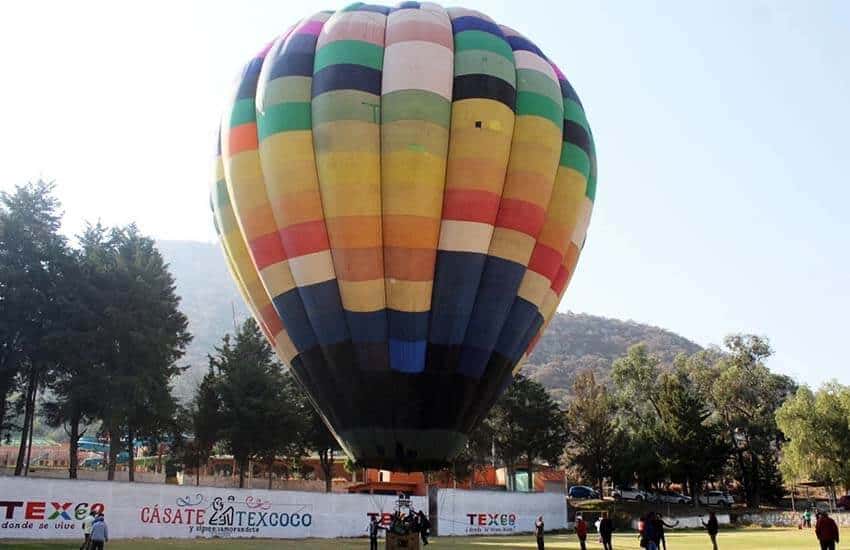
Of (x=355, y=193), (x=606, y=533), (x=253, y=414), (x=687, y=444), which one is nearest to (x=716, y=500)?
(x=687, y=444)

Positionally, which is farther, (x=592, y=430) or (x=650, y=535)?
(x=592, y=430)

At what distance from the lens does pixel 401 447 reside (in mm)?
14250

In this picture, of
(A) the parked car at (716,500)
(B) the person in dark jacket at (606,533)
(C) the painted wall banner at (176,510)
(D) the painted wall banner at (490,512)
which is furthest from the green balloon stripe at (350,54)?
(A) the parked car at (716,500)

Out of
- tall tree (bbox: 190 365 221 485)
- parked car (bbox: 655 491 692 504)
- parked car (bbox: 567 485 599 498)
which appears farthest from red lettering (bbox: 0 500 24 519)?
parked car (bbox: 655 491 692 504)

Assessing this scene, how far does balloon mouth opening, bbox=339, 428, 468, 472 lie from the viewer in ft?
46.6

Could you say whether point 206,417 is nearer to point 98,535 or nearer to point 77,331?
point 77,331

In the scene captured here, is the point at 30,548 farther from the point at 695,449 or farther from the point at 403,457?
the point at 695,449

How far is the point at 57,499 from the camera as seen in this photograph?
68.1ft

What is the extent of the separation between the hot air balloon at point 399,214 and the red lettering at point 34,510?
1000 centimetres

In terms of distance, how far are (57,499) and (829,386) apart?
4734cm

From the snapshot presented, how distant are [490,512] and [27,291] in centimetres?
2289

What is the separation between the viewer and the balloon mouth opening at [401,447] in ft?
46.6

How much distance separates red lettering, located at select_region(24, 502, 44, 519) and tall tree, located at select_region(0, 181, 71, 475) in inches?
521

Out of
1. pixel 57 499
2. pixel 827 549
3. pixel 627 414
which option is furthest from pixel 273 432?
pixel 627 414
